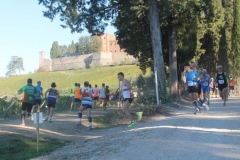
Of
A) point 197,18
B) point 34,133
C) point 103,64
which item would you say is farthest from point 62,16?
point 103,64

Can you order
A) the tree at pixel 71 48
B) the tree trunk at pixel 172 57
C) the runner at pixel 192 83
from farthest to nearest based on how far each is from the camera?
1. the tree at pixel 71 48
2. the tree trunk at pixel 172 57
3. the runner at pixel 192 83

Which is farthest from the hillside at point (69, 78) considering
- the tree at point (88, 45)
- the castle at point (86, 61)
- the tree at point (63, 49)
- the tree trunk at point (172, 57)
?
the tree at point (63, 49)

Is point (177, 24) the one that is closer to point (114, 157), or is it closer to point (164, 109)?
point (164, 109)

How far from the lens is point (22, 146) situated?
13.3 m

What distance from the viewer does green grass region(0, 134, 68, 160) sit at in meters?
11.8

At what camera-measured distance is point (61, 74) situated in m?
96.9

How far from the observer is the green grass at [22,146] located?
11.8 meters

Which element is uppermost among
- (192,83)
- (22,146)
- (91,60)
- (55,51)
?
(55,51)

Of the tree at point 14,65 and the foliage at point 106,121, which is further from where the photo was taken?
the tree at point 14,65

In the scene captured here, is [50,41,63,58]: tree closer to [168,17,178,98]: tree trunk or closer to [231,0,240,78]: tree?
[231,0,240,78]: tree

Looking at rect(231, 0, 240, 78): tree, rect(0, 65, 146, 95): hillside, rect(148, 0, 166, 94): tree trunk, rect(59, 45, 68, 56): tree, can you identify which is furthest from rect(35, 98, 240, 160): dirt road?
rect(59, 45, 68, 56): tree

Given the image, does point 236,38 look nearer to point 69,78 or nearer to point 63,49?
point 69,78

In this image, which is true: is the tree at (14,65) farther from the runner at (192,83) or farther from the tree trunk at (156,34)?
the runner at (192,83)

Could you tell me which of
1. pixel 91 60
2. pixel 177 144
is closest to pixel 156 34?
pixel 177 144
